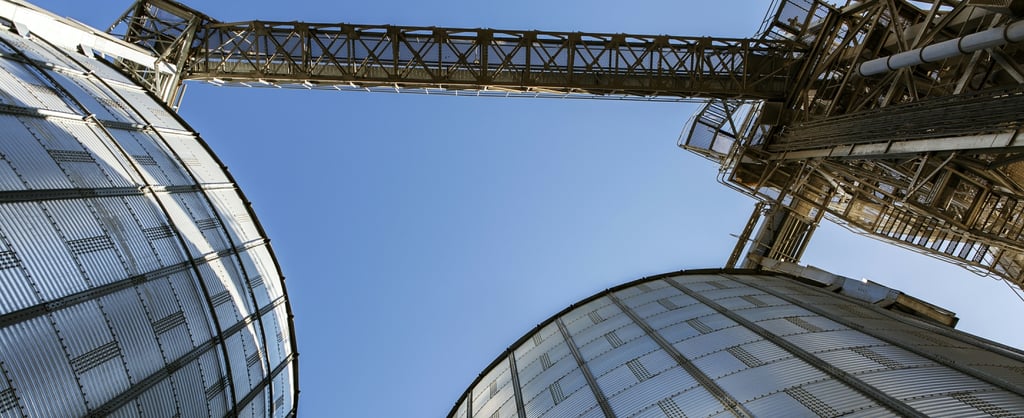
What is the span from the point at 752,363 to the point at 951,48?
9.20 metres

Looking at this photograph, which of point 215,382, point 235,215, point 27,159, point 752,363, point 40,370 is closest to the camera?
point 40,370

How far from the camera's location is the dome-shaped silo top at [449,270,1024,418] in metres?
9.77

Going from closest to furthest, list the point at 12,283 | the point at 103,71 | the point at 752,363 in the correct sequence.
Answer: the point at 12,283 < the point at 752,363 < the point at 103,71

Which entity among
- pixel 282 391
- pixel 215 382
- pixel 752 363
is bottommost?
pixel 282 391

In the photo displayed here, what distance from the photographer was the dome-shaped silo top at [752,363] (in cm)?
977

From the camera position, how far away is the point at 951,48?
510 inches

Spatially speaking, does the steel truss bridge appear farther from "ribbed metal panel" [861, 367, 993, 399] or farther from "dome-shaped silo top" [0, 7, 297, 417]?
"ribbed metal panel" [861, 367, 993, 399]

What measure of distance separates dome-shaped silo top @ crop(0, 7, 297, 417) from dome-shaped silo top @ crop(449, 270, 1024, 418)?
8554mm

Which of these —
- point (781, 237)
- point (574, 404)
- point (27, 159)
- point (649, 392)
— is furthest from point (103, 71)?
point (781, 237)

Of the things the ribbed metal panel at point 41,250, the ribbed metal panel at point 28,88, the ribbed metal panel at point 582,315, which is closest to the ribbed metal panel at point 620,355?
the ribbed metal panel at point 582,315

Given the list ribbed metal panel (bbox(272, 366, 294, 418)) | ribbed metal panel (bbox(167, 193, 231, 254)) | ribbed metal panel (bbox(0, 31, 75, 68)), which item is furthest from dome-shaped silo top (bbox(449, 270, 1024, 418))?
ribbed metal panel (bbox(0, 31, 75, 68))

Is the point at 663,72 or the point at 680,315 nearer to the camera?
the point at 680,315

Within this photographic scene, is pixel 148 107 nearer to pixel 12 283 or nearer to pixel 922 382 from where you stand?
pixel 12 283

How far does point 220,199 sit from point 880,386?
775 inches
